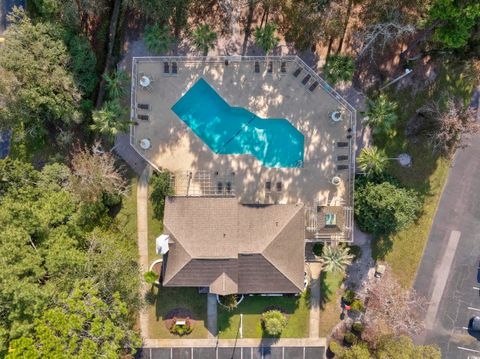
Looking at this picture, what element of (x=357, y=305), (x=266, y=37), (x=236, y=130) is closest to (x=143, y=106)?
(x=236, y=130)

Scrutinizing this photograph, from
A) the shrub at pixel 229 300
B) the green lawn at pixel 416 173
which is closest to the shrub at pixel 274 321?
the shrub at pixel 229 300

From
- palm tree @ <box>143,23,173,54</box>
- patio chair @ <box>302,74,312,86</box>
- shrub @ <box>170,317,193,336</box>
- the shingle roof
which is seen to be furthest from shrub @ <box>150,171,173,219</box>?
patio chair @ <box>302,74,312,86</box>

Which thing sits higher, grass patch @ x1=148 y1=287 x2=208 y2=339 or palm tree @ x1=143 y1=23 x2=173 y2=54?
palm tree @ x1=143 y1=23 x2=173 y2=54

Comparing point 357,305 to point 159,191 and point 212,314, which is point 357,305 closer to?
point 212,314

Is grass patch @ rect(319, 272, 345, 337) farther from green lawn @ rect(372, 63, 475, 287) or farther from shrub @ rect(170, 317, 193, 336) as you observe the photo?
shrub @ rect(170, 317, 193, 336)

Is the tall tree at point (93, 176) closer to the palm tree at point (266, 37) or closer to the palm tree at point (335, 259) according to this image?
the palm tree at point (266, 37)
